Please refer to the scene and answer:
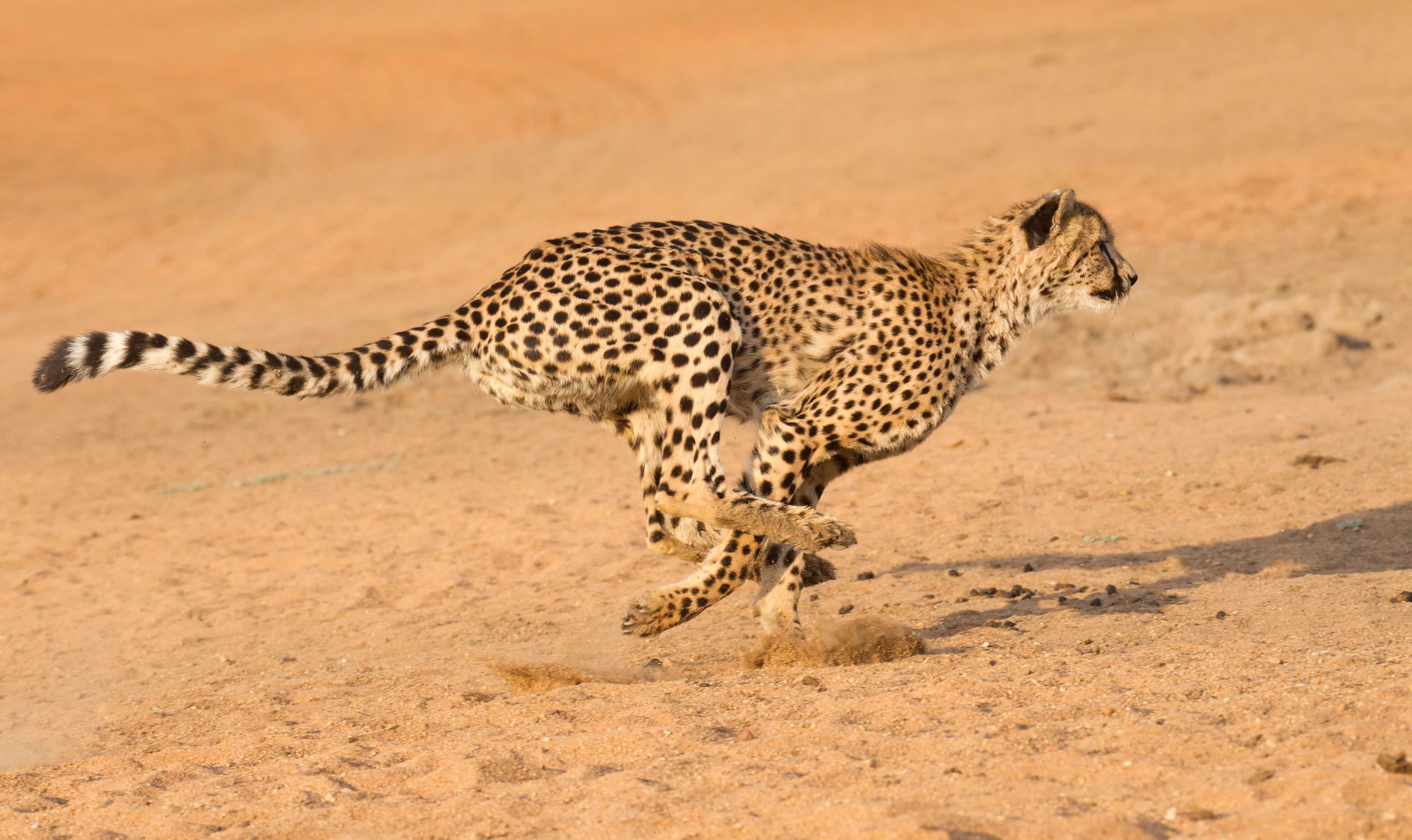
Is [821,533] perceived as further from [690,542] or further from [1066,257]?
[1066,257]

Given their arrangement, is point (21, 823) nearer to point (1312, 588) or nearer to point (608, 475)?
point (1312, 588)

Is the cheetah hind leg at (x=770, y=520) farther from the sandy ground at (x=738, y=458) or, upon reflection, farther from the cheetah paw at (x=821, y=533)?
the sandy ground at (x=738, y=458)

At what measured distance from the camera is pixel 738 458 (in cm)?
975

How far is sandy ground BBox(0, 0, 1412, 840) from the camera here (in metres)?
4.39

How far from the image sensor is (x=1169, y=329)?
1207cm

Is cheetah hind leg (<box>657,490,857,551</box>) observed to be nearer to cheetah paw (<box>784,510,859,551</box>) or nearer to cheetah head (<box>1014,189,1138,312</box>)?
cheetah paw (<box>784,510,859,551</box>)

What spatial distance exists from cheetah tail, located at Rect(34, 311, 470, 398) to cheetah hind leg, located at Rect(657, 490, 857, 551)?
3.77ft

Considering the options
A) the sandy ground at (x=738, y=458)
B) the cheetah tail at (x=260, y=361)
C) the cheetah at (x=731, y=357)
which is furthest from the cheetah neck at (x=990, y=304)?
the cheetah tail at (x=260, y=361)

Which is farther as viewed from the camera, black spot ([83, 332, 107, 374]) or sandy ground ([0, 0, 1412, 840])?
black spot ([83, 332, 107, 374])

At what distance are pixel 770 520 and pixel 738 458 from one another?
410 centimetres

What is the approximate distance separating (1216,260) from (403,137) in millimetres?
14682

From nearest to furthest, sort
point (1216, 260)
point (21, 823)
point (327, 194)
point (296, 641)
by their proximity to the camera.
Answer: point (21, 823) < point (296, 641) < point (1216, 260) < point (327, 194)

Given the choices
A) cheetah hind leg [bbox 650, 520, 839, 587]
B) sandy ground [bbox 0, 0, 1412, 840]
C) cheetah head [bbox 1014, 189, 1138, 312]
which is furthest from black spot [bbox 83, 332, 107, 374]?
cheetah head [bbox 1014, 189, 1138, 312]

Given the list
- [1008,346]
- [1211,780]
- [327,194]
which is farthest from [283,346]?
[1211,780]
